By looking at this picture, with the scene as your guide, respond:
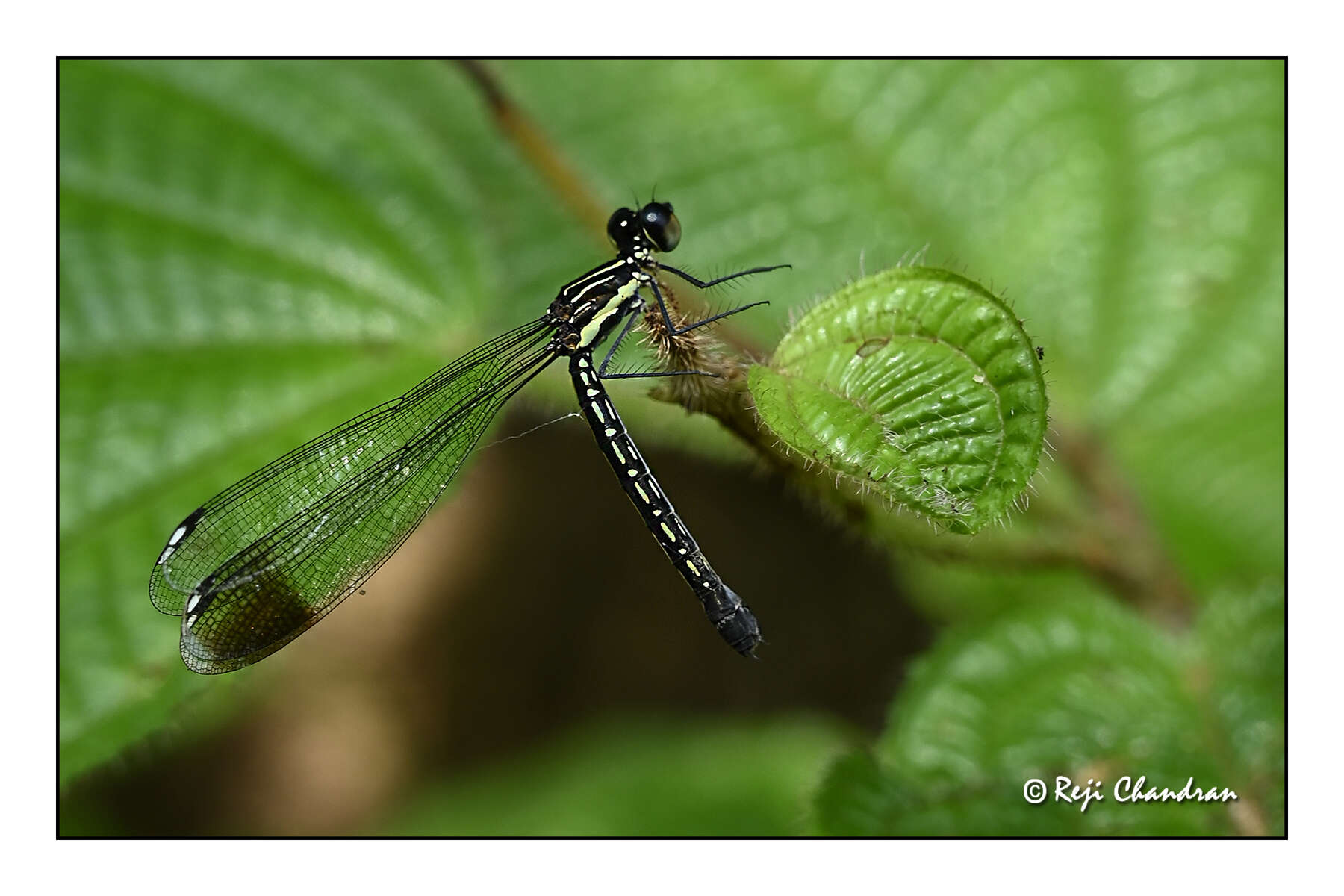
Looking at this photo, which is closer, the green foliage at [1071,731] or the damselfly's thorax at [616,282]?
the green foliage at [1071,731]

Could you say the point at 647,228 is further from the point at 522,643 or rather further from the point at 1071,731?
the point at 522,643

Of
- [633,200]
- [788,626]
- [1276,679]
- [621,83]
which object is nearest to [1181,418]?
[1276,679]

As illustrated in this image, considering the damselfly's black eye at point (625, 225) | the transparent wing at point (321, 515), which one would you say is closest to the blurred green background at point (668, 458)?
the transparent wing at point (321, 515)

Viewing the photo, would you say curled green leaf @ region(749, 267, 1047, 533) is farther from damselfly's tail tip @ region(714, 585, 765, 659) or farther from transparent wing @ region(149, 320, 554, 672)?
transparent wing @ region(149, 320, 554, 672)

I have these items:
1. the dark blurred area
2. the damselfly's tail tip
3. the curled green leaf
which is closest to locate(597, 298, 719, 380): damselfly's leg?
the damselfly's tail tip

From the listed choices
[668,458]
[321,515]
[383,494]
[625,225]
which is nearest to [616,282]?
[625,225]

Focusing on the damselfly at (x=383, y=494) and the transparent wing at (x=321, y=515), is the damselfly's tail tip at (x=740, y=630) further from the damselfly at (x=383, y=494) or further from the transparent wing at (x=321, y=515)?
the transparent wing at (x=321, y=515)
